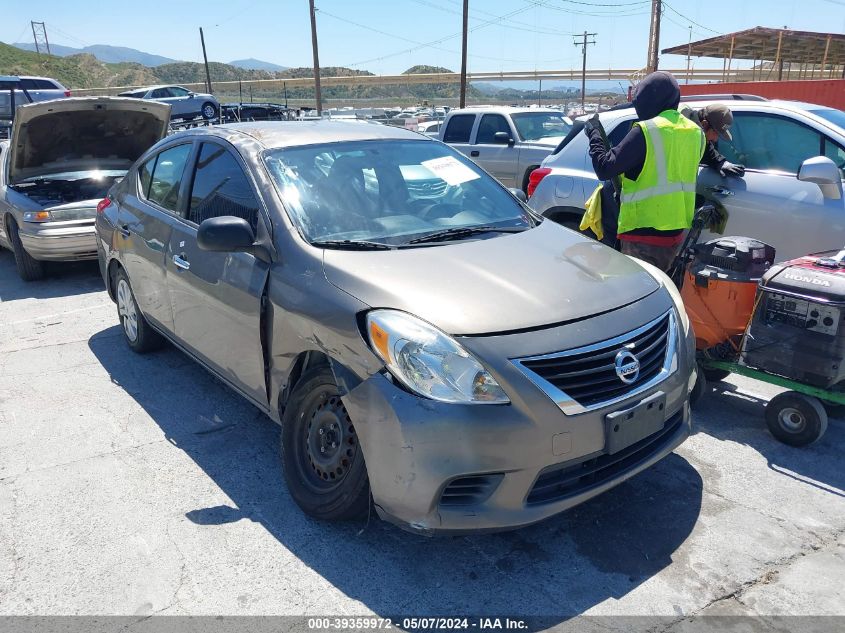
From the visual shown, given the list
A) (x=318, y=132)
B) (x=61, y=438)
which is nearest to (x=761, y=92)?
(x=318, y=132)

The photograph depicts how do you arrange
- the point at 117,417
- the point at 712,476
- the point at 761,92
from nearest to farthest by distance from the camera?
the point at 712,476 → the point at 117,417 → the point at 761,92

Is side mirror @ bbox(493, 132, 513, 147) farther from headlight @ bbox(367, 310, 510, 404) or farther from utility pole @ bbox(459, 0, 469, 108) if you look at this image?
utility pole @ bbox(459, 0, 469, 108)

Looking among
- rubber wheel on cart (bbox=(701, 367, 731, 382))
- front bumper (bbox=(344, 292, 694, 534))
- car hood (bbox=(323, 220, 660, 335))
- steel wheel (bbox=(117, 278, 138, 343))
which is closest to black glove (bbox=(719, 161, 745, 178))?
rubber wheel on cart (bbox=(701, 367, 731, 382))

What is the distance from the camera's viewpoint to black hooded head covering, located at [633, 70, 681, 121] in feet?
14.0

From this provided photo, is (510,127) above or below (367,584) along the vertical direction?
above

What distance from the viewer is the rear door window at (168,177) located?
434 cm

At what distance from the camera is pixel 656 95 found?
4.25 m

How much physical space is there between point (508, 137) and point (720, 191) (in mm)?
6964

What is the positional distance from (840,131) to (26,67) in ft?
270

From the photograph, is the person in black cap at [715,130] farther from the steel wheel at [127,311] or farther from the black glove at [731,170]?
the steel wheel at [127,311]

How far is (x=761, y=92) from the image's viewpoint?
19.2 metres

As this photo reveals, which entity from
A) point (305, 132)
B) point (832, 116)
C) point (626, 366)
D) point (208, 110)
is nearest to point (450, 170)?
point (305, 132)

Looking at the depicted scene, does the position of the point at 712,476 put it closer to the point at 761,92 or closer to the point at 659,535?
the point at 659,535

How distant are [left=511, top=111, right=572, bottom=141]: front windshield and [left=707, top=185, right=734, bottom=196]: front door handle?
7029 millimetres
